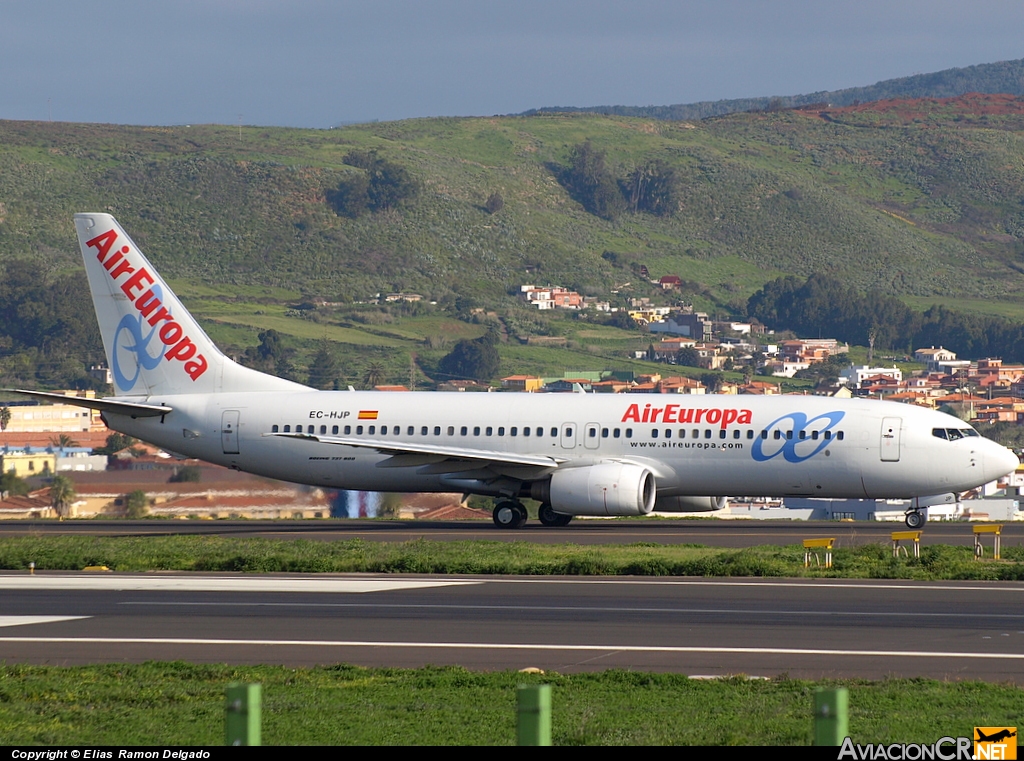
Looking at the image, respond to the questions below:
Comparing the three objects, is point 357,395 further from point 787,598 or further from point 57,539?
point 787,598

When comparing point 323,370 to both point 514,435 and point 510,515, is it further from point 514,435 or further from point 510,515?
point 510,515

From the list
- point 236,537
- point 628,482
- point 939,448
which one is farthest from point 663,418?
point 236,537

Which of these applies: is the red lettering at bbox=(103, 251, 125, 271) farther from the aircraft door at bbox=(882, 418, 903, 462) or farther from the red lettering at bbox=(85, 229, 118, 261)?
the aircraft door at bbox=(882, 418, 903, 462)

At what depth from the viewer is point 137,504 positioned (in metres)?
52.4

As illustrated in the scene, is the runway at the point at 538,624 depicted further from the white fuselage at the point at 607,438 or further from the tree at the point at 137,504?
the tree at the point at 137,504

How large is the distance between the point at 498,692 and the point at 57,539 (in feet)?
78.2

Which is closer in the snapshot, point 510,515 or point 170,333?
point 510,515

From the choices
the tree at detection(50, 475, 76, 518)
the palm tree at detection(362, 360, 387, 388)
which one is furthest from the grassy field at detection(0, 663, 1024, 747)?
the palm tree at detection(362, 360, 387, 388)

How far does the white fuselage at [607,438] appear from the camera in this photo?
4019 cm

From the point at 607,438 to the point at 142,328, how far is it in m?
14.4

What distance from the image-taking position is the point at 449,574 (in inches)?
1149


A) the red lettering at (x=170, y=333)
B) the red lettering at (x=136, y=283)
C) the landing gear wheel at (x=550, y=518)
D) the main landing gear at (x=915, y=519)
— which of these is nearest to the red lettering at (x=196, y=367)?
the red lettering at (x=170, y=333)

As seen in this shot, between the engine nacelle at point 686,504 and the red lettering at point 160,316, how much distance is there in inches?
611

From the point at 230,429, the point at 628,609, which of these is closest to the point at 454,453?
the point at 230,429
